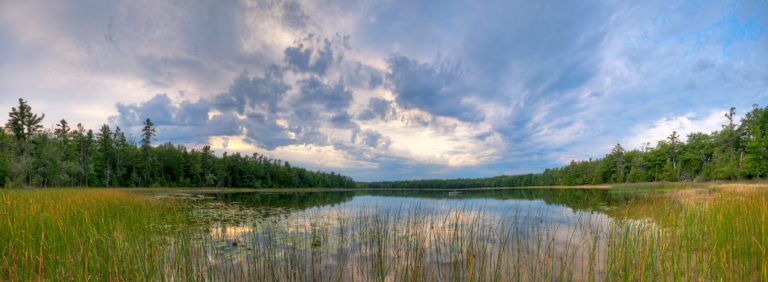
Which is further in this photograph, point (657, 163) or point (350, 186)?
point (350, 186)

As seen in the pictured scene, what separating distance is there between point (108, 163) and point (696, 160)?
135 m

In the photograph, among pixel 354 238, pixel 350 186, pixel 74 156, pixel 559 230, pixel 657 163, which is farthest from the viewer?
pixel 350 186

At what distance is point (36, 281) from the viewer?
464 centimetres

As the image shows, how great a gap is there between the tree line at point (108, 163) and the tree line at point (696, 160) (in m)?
102

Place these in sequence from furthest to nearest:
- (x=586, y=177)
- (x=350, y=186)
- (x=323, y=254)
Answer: (x=350, y=186), (x=586, y=177), (x=323, y=254)

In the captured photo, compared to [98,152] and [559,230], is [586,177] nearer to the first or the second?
[559,230]

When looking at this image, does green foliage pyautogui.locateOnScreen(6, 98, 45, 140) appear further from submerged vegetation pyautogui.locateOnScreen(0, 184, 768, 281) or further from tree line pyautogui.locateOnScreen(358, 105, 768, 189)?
tree line pyautogui.locateOnScreen(358, 105, 768, 189)

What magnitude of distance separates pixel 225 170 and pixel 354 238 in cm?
9501

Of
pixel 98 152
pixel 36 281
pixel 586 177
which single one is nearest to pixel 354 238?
pixel 36 281

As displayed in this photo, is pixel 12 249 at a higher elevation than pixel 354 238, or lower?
higher

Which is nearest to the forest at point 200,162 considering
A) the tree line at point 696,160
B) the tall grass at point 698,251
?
the tree line at point 696,160

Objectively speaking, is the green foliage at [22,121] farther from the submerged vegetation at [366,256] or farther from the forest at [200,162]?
the submerged vegetation at [366,256]

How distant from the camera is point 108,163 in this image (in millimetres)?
62656

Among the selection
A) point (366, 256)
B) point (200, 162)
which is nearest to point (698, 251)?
point (366, 256)
